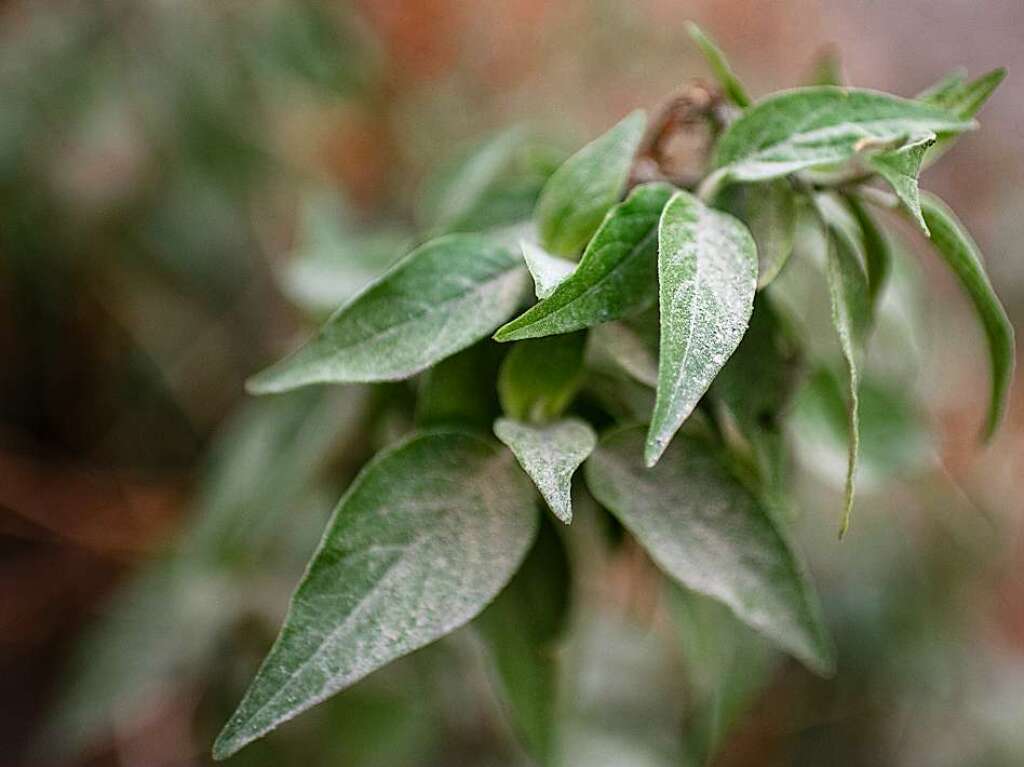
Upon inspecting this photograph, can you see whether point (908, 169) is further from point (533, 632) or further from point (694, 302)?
point (533, 632)

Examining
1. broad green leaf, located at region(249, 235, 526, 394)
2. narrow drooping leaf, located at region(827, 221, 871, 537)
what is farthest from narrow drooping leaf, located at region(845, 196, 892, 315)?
broad green leaf, located at region(249, 235, 526, 394)

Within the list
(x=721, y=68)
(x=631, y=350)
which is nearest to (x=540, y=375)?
(x=631, y=350)

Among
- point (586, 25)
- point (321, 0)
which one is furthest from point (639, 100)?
point (321, 0)

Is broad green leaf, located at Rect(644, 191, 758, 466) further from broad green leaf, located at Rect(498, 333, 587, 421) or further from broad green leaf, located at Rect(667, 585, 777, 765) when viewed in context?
broad green leaf, located at Rect(667, 585, 777, 765)

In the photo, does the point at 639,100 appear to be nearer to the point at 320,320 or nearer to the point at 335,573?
the point at 320,320

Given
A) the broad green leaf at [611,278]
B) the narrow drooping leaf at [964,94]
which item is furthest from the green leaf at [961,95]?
the broad green leaf at [611,278]

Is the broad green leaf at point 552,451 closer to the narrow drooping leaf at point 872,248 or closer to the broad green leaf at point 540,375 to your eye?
the broad green leaf at point 540,375
